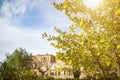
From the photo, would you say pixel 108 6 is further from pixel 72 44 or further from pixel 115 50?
pixel 72 44

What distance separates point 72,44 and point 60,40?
0.63 metres

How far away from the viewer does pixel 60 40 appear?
470 inches

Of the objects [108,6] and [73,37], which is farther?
[73,37]

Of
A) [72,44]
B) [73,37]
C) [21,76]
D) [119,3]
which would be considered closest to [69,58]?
[72,44]

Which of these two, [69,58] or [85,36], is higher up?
[85,36]

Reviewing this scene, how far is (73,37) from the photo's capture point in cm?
1248

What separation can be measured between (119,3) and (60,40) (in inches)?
185

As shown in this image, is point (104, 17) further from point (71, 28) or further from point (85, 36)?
point (71, 28)

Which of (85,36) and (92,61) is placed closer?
(85,36)

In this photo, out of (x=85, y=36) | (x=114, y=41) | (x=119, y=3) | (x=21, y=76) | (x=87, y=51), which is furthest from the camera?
(x=21, y=76)

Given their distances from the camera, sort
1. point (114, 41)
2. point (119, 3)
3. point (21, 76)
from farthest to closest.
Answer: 1. point (21, 76)
2. point (114, 41)
3. point (119, 3)

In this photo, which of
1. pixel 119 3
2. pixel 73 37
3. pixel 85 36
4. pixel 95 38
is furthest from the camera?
pixel 73 37

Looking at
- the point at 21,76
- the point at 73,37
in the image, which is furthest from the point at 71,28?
the point at 21,76

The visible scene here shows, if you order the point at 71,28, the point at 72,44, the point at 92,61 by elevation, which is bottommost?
the point at 92,61
